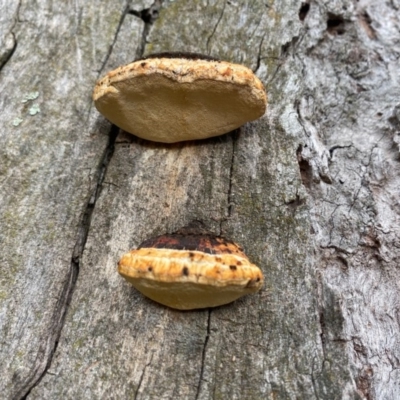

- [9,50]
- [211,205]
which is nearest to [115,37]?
[9,50]

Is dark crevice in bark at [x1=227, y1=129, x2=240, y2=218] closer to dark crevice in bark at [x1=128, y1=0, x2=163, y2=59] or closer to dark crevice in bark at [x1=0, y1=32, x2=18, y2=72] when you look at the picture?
dark crevice in bark at [x1=128, y1=0, x2=163, y2=59]

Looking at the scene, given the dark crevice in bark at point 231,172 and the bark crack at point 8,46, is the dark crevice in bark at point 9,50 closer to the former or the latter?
the bark crack at point 8,46

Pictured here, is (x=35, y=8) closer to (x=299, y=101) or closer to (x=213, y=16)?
(x=213, y=16)

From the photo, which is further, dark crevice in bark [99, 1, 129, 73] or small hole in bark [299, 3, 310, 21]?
small hole in bark [299, 3, 310, 21]

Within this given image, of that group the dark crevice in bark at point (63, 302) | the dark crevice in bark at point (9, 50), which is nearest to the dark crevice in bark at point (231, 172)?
the dark crevice in bark at point (63, 302)

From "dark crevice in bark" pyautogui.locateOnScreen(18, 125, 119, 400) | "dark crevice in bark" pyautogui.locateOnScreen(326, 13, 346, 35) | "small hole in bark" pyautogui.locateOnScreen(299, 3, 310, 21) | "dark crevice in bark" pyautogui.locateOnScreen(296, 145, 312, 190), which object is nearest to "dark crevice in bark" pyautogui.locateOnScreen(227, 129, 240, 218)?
"dark crevice in bark" pyautogui.locateOnScreen(296, 145, 312, 190)

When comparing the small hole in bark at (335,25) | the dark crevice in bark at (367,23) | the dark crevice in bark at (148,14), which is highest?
the dark crevice in bark at (367,23)
